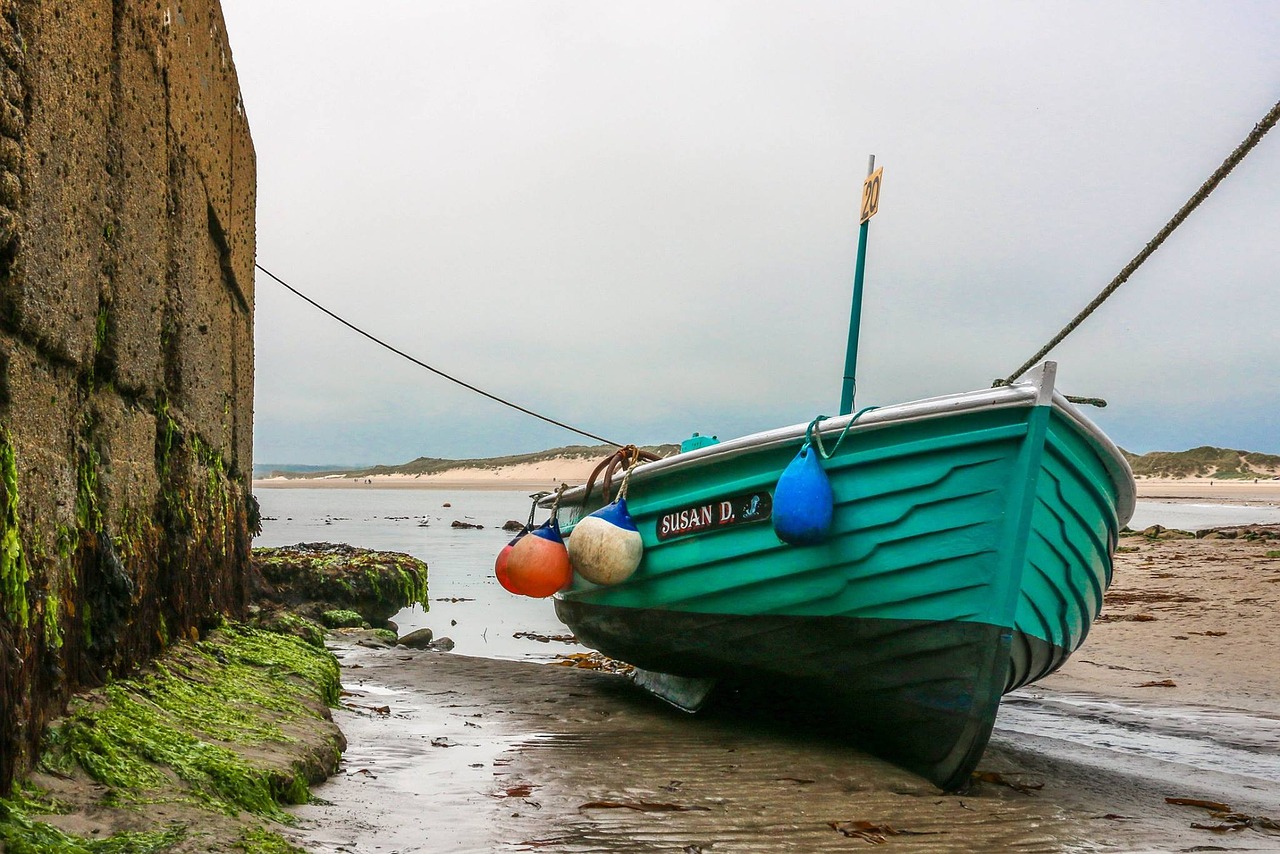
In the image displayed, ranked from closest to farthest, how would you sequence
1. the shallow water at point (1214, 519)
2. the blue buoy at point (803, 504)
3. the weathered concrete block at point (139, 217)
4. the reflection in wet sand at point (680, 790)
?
1. the reflection in wet sand at point (680, 790)
2. the weathered concrete block at point (139, 217)
3. the blue buoy at point (803, 504)
4. the shallow water at point (1214, 519)

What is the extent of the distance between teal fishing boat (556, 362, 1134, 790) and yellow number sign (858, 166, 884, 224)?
1907mm

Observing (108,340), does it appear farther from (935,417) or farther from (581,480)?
(581,480)

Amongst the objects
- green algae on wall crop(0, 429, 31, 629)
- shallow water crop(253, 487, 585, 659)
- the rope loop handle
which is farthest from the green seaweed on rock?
shallow water crop(253, 487, 585, 659)

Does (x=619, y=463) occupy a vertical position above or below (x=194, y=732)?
above

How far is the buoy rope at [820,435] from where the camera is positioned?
14.3 ft

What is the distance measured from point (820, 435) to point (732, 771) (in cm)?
153

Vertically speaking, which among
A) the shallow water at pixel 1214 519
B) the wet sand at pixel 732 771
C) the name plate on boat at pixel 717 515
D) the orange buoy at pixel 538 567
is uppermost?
the name plate on boat at pixel 717 515

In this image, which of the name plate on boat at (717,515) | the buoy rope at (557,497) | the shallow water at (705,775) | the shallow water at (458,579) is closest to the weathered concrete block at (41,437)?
the shallow water at (705,775)

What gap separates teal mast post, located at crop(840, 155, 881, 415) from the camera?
Answer: 5.88m

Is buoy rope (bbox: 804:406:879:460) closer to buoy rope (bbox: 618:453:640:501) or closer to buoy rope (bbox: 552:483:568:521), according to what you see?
buoy rope (bbox: 618:453:640:501)

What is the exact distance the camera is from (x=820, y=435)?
176 inches

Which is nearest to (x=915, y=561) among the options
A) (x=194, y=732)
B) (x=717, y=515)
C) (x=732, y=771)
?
(x=717, y=515)

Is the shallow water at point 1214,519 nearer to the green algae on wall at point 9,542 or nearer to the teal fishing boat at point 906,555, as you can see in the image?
the teal fishing boat at point 906,555

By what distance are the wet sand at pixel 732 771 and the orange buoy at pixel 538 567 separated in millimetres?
696
